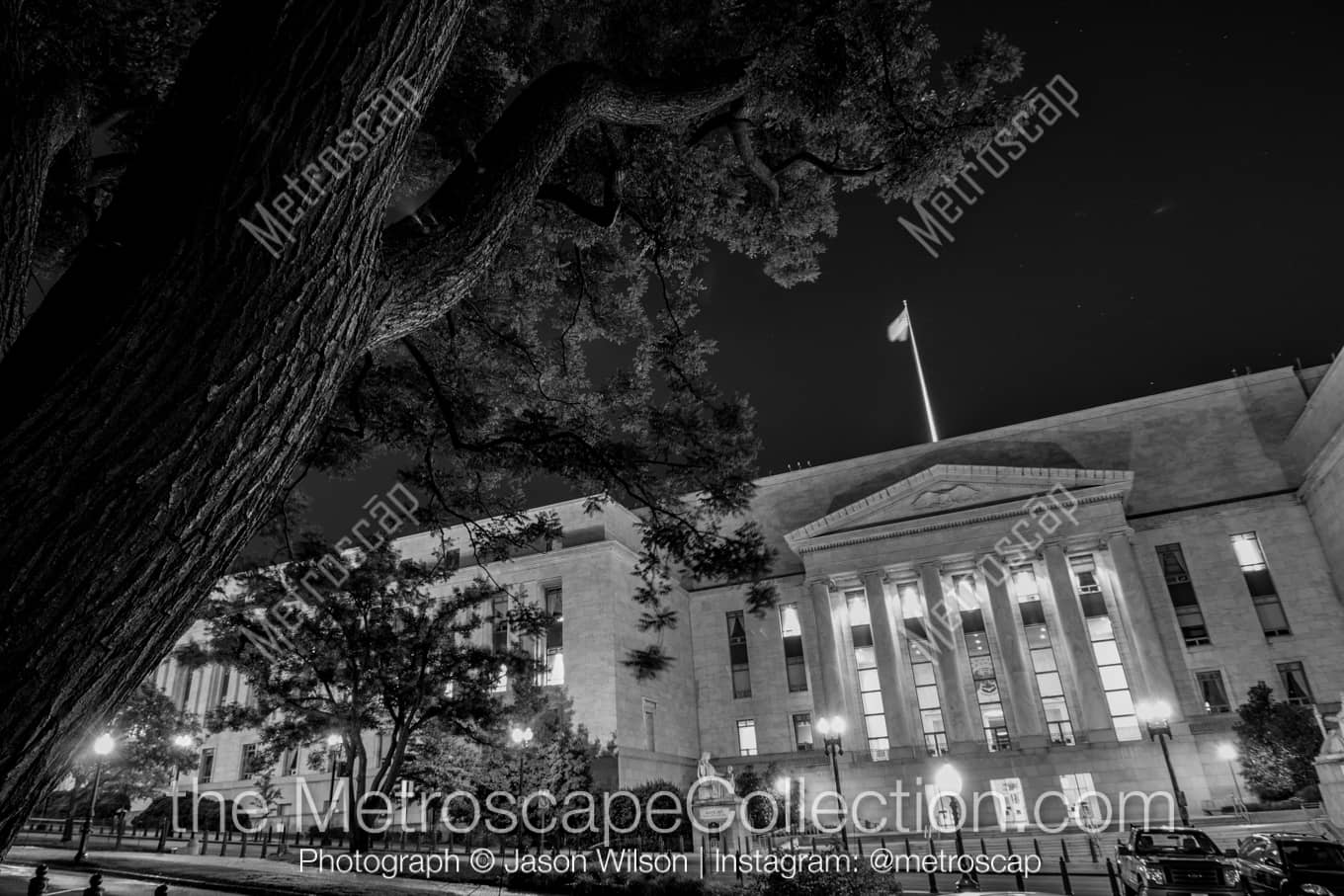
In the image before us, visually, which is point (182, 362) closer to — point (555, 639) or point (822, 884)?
point (822, 884)

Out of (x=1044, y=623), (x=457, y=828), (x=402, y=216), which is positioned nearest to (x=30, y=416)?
(x=402, y=216)

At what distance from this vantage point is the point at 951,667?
39594 mm

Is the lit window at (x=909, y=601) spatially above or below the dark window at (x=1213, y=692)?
above

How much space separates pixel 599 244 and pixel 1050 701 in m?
40.9

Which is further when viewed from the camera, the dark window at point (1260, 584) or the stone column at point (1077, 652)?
the dark window at point (1260, 584)

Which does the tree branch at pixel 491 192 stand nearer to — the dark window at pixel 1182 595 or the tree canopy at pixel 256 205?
the tree canopy at pixel 256 205

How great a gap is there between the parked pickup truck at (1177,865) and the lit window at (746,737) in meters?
33.1

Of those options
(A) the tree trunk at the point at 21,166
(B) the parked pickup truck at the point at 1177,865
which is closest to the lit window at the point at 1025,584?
(B) the parked pickup truck at the point at 1177,865

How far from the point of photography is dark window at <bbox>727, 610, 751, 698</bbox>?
48531mm

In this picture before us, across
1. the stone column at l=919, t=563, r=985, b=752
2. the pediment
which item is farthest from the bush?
the pediment

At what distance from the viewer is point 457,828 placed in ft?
92.4

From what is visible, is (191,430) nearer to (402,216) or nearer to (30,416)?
(30,416)

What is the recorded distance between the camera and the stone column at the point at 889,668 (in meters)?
38.8

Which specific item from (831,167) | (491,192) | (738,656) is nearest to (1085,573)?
(738,656)
